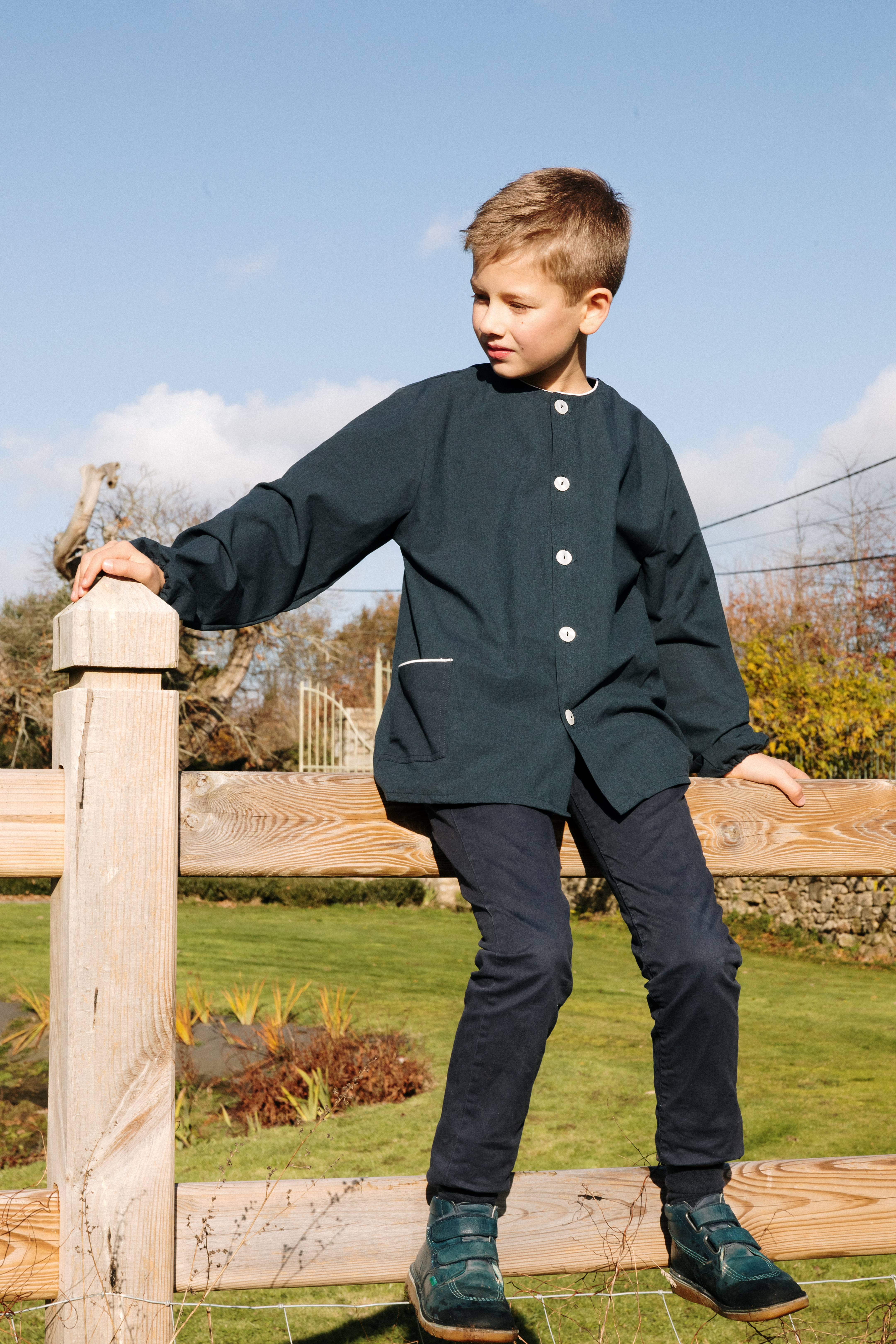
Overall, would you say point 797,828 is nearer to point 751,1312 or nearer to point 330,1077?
point 751,1312

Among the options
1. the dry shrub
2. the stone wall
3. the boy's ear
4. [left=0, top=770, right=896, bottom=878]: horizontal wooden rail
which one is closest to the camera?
[left=0, top=770, right=896, bottom=878]: horizontal wooden rail

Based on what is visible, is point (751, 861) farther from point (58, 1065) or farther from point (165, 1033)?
point (58, 1065)

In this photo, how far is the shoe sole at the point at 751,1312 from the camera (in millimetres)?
1649

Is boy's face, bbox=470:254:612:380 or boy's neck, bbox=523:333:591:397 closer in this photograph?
boy's face, bbox=470:254:612:380

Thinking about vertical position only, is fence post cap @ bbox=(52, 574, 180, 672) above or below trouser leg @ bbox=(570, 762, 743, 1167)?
above

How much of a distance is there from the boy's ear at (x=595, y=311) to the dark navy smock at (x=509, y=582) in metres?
0.13

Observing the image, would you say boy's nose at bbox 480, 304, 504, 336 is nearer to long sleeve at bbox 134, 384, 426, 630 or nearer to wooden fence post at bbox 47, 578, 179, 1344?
long sleeve at bbox 134, 384, 426, 630

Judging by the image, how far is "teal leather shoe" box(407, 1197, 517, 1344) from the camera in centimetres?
156

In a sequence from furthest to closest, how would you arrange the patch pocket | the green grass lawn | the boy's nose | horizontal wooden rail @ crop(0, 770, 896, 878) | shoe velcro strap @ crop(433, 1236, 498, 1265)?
the green grass lawn → the boy's nose → the patch pocket → horizontal wooden rail @ crop(0, 770, 896, 878) → shoe velcro strap @ crop(433, 1236, 498, 1265)

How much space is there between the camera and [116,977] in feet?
5.69

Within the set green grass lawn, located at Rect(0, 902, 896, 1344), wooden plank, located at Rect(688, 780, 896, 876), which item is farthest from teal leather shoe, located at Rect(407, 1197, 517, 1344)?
wooden plank, located at Rect(688, 780, 896, 876)

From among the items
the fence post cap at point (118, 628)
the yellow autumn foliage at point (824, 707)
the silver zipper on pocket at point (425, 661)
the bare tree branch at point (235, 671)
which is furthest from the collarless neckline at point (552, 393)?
the bare tree branch at point (235, 671)

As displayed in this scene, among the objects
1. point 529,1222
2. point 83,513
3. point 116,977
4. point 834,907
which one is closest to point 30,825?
point 116,977

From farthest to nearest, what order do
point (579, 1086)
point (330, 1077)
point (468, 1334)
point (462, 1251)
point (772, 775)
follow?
point (579, 1086) < point (330, 1077) < point (772, 775) < point (462, 1251) < point (468, 1334)
